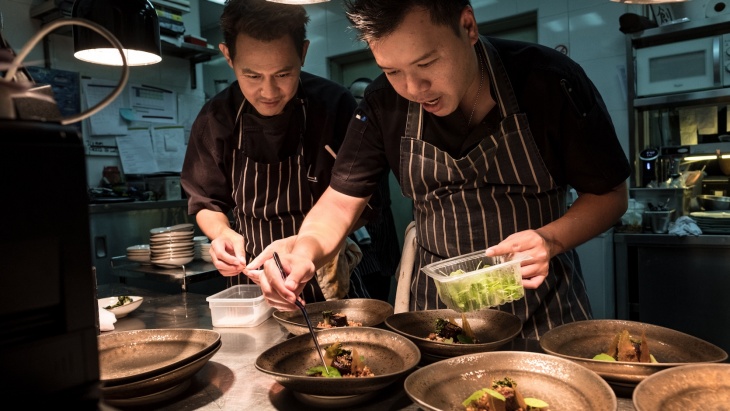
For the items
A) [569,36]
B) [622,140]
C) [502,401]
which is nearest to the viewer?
[502,401]

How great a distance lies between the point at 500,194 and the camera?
1.81 m

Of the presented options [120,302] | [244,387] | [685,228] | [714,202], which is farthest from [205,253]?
[714,202]

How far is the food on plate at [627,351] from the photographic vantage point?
122cm

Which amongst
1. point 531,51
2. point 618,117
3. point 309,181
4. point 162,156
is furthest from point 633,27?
point 162,156

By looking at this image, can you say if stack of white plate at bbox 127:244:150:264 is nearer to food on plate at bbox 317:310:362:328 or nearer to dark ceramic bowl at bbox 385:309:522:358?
food on plate at bbox 317:310:362:328

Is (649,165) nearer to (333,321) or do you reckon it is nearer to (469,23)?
(469,23)

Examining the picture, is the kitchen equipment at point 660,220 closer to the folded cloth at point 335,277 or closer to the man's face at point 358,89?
the folded cloth at point 335,277

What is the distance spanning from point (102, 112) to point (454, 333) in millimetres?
4705

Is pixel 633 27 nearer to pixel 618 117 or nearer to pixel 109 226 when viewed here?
pixel 618 117

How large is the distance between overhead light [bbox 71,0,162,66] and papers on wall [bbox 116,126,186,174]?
3311 mm

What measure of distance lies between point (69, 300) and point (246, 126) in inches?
70.5

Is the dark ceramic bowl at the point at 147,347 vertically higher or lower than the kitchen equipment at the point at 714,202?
lower

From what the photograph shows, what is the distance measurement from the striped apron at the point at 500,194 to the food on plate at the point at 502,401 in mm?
790

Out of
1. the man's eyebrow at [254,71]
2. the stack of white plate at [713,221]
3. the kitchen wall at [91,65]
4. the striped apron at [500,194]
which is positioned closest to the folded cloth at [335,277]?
the striped apron at [500,194]
